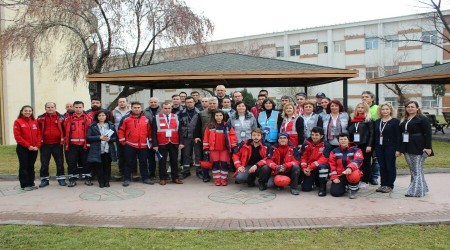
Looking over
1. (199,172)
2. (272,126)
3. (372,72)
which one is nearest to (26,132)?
(199,172)

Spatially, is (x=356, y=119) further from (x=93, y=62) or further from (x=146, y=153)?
(x=93, y=62)

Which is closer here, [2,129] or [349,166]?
[349,166]

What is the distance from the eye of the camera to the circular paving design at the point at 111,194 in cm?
678

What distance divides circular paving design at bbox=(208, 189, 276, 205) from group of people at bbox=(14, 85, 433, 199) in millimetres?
291

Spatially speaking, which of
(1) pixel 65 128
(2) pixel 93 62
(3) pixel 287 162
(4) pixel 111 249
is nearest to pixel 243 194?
(3) pixel 287 162

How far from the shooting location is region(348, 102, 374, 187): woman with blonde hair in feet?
23.1

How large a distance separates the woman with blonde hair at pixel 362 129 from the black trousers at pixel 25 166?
593 centimetres

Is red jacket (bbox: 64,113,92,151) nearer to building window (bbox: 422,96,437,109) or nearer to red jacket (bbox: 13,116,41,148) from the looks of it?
red jacket (bbox: 13,116,41,148)

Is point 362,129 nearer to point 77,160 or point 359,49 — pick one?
point 77,160

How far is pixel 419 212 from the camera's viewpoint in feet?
18.7

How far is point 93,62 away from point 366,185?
11978mm

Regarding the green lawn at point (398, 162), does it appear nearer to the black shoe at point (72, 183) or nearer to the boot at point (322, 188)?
the black shoe at point (72, 183)

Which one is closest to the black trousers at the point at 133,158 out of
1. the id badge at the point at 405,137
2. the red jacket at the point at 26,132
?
the red jacket at the point at 26,132

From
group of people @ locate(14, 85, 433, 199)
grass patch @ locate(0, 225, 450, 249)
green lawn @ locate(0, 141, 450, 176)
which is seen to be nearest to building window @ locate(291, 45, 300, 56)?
green lawn @ locate(0, 141, 450, 176)
